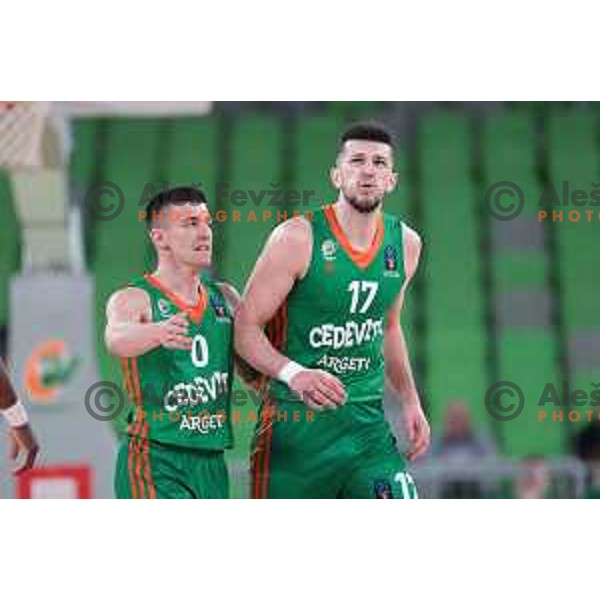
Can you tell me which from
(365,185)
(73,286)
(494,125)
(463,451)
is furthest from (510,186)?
(73,286)

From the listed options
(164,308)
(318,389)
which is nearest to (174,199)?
(164,308)

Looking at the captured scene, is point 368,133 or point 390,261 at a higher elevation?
point 368,133

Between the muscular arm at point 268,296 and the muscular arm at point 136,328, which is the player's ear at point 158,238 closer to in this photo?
the muscular arm at point 136,328

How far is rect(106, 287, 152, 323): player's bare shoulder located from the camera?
464 centimetres

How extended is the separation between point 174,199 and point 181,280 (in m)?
0.33

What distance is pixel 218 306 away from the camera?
183 inches

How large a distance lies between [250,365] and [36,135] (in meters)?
1.22

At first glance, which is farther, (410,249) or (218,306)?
(410,249)

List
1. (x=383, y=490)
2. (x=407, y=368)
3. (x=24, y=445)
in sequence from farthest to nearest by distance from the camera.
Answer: (x=24, y=445)
(x=407, y=368)
(x=383, y=490)

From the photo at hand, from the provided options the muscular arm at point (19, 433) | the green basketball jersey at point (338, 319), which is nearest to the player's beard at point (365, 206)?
the green basketball jersey at point (338, 319)

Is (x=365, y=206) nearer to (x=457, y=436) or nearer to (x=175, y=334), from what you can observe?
(x=175, y=334)

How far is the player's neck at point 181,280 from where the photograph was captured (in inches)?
183

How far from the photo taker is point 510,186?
496 centimetres

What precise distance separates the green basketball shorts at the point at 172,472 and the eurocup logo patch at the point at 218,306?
19.0 inches
